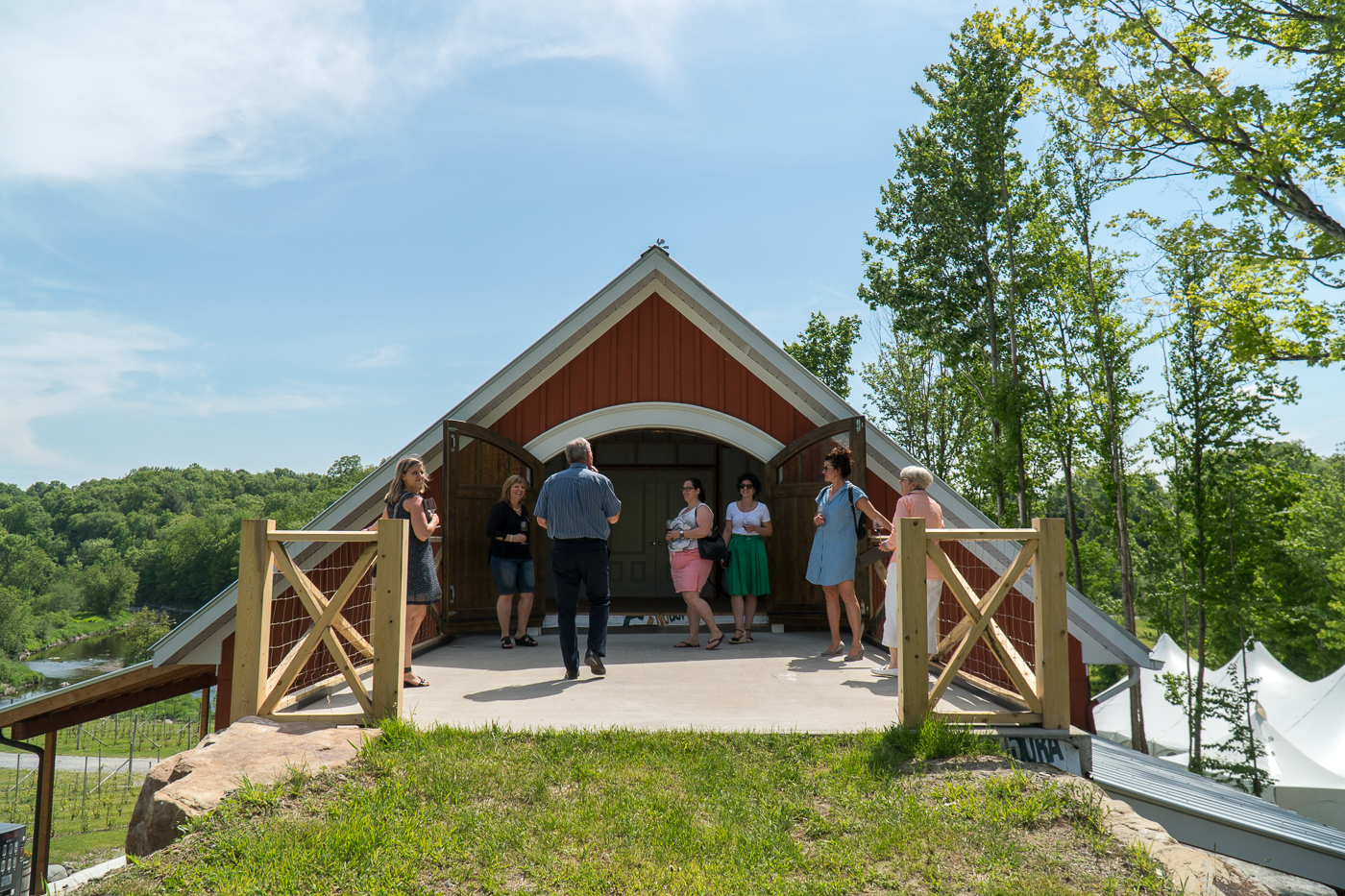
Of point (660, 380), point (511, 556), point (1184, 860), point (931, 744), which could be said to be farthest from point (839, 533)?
point (1184, 860)

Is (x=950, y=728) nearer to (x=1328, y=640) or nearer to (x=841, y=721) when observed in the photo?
(x=841, y=721)

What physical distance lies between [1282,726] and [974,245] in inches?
516

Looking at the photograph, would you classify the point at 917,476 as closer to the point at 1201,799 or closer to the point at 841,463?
the point at 841,463

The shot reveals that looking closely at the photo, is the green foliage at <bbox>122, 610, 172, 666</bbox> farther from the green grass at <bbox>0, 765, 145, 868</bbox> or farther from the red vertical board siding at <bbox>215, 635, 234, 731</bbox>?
the red vertical board siding at <bbox>215, 635, 234, 731</bbox>

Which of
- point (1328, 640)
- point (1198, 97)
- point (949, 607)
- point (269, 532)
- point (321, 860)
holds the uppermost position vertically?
point (1198, 97)

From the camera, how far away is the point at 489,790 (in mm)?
3645

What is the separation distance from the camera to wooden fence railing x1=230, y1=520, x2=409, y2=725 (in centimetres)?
429

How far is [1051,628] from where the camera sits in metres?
4.32

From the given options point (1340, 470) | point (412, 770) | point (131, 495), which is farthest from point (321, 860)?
point (131, 495)

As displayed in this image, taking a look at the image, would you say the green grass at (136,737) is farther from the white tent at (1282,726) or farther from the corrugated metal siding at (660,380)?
the white tent at (1282,726)

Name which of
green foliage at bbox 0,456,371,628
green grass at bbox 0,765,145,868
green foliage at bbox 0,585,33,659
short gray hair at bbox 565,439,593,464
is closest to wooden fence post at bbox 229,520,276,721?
short gray hair at bbox 565,439,593,464

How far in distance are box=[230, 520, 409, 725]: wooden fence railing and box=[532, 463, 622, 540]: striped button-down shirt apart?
133 cm

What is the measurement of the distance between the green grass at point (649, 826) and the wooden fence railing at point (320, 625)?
30cm

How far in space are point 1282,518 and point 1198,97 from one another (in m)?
10.2
